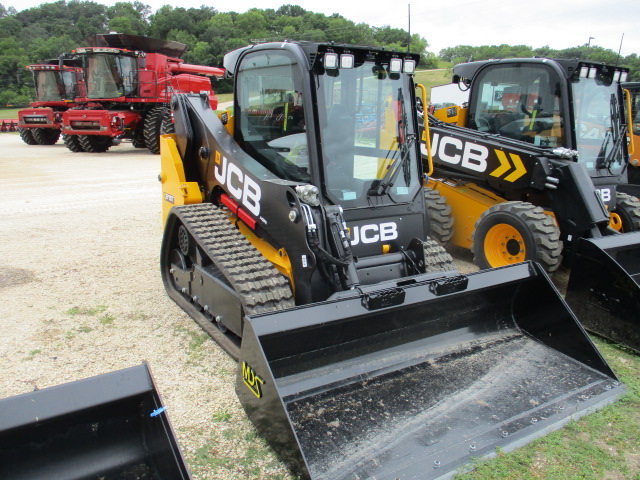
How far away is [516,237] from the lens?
532cm

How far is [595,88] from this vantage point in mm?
5816

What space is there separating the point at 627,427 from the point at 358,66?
110 inches

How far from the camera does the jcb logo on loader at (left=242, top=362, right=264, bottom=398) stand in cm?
270

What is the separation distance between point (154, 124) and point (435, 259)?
43.4 ft

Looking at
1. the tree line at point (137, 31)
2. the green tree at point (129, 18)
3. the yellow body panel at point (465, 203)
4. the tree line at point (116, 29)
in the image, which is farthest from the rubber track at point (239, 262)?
the green tree at point (129, 18)

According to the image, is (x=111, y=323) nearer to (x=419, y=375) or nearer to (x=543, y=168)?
(x=419, y=375)

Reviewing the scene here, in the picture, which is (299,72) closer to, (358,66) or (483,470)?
(358,66)

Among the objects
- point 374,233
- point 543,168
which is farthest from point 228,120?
point 543,168

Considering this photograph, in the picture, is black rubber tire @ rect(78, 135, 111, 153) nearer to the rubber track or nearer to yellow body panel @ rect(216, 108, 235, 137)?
yellow body panel @ rect(216, 108, 235, 137)

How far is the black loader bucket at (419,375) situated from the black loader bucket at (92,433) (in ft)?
1.90

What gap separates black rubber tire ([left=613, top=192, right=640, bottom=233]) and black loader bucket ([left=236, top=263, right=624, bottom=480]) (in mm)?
2924

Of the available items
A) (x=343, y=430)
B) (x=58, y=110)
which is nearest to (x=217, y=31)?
(x=58, y=110)

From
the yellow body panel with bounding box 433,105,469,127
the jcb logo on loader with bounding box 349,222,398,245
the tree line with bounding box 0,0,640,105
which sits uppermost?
the tree line with bounding box 0,0,640,105

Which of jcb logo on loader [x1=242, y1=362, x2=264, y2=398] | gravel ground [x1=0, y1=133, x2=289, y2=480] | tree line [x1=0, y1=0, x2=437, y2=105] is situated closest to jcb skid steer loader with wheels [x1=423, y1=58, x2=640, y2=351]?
jcb logo on loader [x1=242, y1=362, x2=264, y2=398]
